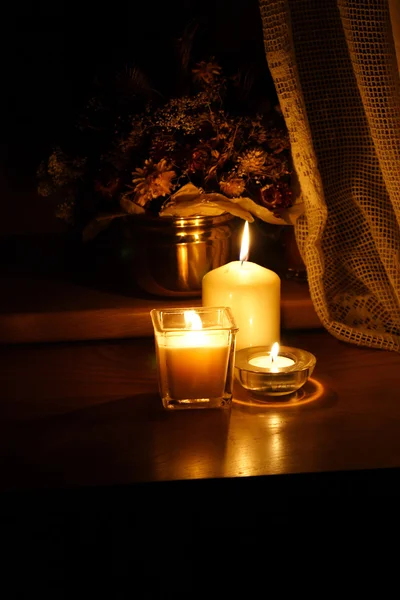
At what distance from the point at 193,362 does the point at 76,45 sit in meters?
0.69

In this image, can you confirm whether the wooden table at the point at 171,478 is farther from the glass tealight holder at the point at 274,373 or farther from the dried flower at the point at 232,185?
the dried flower at the point at 232,185

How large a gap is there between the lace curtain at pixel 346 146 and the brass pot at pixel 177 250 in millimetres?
119

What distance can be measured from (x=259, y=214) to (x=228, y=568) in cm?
47

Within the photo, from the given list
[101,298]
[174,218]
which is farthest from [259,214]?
[101,298]

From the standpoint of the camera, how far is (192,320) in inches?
34.5

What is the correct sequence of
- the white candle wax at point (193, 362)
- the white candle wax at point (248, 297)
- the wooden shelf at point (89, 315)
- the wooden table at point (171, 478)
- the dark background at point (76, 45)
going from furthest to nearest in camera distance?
the dark background at point (76, 45) < the wooden shelf at point (89, 315) < the white candle wax at point (248, 297) < the white candle wax at point (193, 362) < the wooden table at point (171, 478)

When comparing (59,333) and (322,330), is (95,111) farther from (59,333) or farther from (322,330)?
(322,330)

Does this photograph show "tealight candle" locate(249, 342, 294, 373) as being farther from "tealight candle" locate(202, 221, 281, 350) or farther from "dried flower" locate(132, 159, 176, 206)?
"dried flower" locate(132, 159, 176, 206)

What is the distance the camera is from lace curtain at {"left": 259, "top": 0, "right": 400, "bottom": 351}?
90 centimetres

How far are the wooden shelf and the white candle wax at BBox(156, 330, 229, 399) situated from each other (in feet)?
0.76

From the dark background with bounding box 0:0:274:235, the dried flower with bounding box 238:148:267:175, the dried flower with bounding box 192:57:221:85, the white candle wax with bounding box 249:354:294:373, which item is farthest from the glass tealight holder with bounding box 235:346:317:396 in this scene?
the dark background with bounding box 0:0:274:235

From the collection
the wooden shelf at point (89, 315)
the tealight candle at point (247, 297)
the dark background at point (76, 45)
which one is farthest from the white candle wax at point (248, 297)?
the dark background at point (76, 45)

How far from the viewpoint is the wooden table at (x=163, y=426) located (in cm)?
72

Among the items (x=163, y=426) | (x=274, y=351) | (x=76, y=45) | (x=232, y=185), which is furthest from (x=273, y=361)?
(x=76, y=45)
